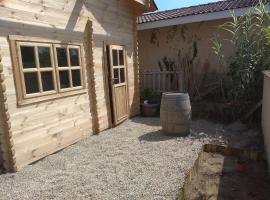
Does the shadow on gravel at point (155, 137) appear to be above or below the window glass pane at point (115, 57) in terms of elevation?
below

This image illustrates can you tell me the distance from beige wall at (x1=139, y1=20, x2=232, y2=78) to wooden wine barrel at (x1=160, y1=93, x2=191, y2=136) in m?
3.02

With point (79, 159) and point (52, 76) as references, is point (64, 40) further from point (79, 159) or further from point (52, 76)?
point (79, 159)

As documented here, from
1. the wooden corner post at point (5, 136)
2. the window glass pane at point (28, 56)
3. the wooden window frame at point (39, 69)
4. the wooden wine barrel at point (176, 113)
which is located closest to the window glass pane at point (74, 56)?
the wooden window frame at point (39, 69)

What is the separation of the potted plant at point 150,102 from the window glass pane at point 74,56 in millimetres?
2746

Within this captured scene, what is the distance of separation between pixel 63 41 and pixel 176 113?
95.0 inches

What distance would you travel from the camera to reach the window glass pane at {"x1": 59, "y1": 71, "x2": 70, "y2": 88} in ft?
14.0

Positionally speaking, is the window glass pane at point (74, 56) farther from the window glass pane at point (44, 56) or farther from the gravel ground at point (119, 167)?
the gravel ground at point (119, 167)

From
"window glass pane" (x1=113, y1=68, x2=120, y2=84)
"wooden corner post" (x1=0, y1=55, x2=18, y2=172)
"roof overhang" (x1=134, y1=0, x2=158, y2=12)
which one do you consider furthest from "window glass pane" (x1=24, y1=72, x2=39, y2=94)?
"roof overhang" (x1=134, y1=0, x2=158, y2=12)

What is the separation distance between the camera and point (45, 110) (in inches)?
155

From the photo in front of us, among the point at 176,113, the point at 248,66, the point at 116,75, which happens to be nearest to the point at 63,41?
the point at 116,75

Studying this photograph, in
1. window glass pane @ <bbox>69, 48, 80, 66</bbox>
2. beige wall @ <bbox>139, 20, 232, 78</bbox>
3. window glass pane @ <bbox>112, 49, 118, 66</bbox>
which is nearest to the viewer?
window glass pane @ <bbox>69, 48, 80, 66</bbox>

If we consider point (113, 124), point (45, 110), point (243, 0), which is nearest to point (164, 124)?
point (113, 124)

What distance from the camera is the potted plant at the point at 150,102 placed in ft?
22.4

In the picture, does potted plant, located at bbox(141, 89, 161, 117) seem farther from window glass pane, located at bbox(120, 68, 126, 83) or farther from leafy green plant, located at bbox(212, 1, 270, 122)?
leafy green plant, located at bbox(212, 1, 270, 122)
